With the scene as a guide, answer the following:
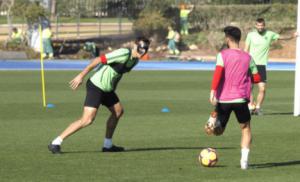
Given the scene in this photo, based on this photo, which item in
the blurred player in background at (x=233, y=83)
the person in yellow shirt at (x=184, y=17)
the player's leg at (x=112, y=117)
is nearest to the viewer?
the blurred player in background at (x=233, y=83)

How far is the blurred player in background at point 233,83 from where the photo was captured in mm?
11484

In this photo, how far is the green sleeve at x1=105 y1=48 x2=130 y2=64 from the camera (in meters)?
12.8

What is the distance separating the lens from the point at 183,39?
53.4 meters

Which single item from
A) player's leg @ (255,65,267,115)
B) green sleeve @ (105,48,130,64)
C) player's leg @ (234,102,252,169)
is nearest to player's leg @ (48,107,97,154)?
green sleeve @ (105,48,130,64)

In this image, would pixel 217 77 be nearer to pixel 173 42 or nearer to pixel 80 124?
pixel 80 124

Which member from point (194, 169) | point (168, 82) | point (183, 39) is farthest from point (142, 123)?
point (183, 39)

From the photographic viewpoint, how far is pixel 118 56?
12.8m

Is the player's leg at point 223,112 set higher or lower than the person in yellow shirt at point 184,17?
higher

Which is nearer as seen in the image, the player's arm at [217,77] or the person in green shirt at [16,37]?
the player's arm at [217,77]

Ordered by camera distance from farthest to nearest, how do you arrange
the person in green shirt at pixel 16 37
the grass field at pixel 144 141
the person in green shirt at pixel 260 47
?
the person in green shirt at pixel 16 37, the person in green shirt at pixel 260 47, the grass field at pixel 144 141

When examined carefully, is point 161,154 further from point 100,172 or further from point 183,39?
point 183,39

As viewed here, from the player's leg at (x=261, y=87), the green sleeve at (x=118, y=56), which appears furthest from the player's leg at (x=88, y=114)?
the player's leg at (x=261, y=87)

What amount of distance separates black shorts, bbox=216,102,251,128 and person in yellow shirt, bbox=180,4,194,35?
43.2 meters

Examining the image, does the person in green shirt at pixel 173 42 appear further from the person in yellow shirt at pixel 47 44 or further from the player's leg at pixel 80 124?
the player's leg at pixel 80 124
